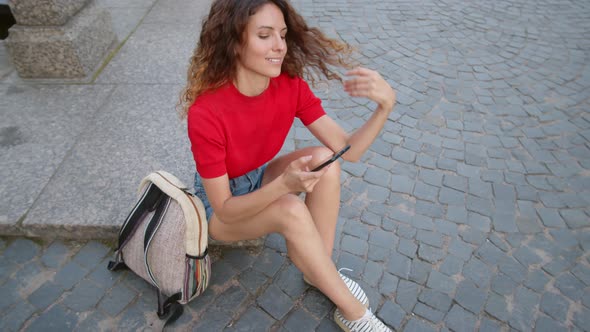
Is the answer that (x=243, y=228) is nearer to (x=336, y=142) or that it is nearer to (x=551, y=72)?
(x=336, y=142)

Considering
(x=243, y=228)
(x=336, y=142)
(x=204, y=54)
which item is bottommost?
(x=243, y=228)

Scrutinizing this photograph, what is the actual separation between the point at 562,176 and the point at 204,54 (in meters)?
2.95

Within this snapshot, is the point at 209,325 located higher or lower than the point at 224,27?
lower

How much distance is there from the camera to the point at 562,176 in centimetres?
324

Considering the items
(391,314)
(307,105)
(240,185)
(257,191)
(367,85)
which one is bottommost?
(391,314)

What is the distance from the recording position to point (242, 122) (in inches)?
76.8

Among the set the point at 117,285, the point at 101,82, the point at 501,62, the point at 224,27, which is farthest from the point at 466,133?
the point at 101,82

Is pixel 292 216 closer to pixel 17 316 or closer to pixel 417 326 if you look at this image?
pixel 417 326

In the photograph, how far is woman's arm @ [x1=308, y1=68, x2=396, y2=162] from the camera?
187cm

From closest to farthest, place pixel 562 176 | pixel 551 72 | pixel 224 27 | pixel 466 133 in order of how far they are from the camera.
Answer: pixel 224 27 < pixel 562 176 < pixel 466 133 < pixel 551 72

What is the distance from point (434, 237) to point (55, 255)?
2.40 metres

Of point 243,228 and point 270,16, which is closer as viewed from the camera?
point 270,16

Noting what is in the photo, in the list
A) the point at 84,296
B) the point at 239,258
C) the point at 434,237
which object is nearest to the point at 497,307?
the point at 434,237

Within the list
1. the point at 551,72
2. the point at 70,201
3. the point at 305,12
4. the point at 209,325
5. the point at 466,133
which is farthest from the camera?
the point at 305,12
